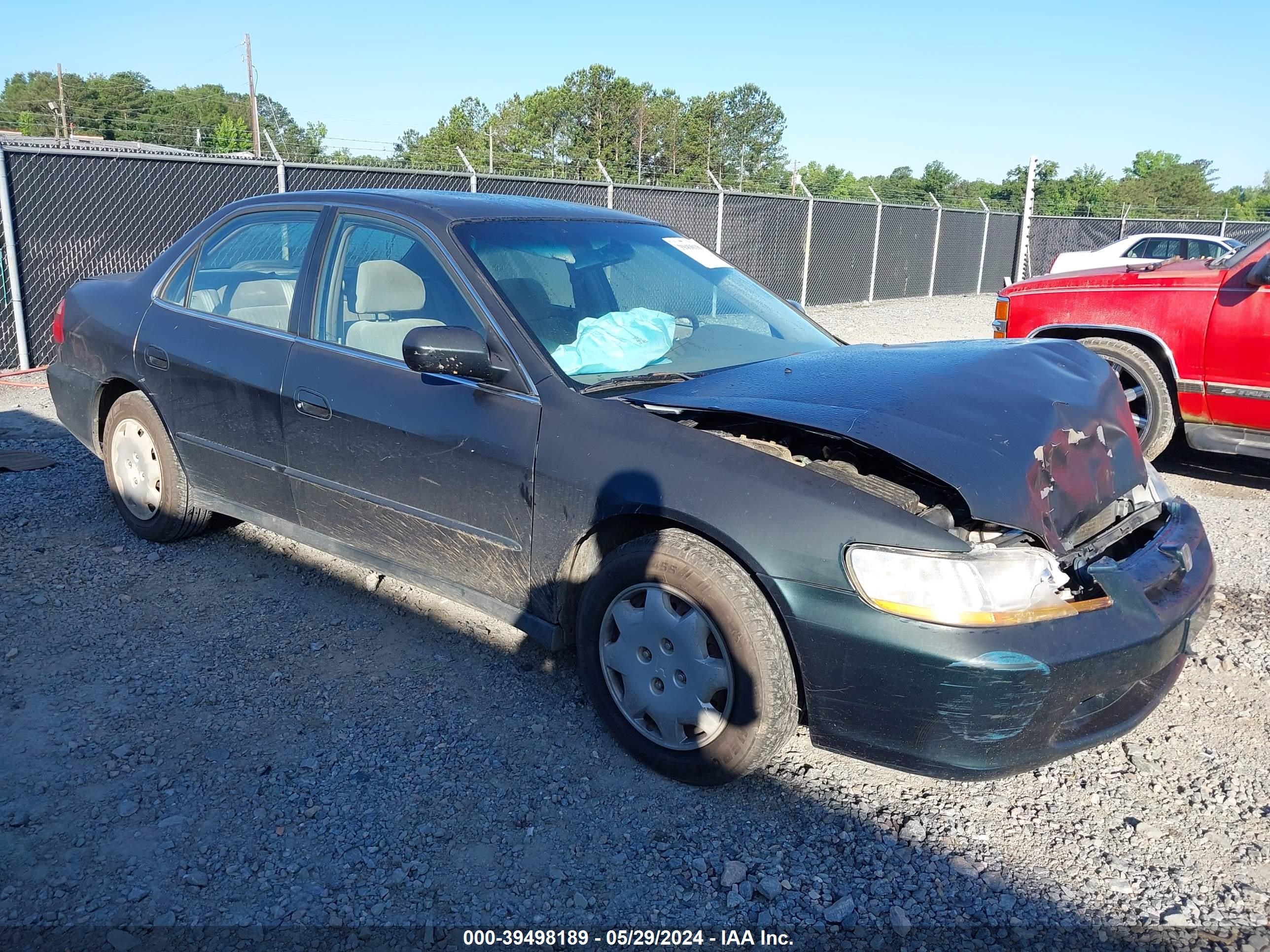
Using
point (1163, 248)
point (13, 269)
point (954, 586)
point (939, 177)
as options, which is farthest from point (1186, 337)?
point (939, 177)

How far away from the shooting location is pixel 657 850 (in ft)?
8.49

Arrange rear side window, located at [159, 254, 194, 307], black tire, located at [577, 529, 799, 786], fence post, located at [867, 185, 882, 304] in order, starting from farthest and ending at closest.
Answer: fence post, located at [867, 185, 882, 304] → rear side window, located at [159, 254, 194, 307] → black tire, located at [577, 529, 799, 786]

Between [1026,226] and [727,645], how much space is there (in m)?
21.9

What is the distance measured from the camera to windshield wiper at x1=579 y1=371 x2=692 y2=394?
3115 millimetres

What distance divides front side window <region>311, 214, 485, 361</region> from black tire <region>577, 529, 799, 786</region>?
1114 mm

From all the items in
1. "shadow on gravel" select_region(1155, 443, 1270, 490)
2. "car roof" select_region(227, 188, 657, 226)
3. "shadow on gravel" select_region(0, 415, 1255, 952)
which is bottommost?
"shadow on gravel" select_region(0, 415, 1255, 952)

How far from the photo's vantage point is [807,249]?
54.4ft

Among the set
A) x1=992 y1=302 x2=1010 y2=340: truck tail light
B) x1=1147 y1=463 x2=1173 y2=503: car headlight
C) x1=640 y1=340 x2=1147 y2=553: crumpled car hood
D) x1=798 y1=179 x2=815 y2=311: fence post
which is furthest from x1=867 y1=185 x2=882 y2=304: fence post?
x1=1147 y1=463 x2=1173 y2=503: car headlight

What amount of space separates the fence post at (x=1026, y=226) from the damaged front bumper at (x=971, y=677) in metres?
19.4

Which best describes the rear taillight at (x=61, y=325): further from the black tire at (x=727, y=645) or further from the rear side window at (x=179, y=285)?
the black tire at (x=727, y=645)

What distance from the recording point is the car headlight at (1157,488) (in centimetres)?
335

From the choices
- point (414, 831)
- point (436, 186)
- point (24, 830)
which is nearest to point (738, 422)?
point (414, 831)

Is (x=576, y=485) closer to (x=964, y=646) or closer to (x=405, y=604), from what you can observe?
(x=964, y=646)

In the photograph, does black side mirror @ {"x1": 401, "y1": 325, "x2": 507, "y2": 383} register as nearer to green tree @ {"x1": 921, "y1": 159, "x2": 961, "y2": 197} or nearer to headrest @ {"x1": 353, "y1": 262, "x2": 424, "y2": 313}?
headrest @ {"x1": 353, "y1": 262, "x2": 424, "y2": 313}
